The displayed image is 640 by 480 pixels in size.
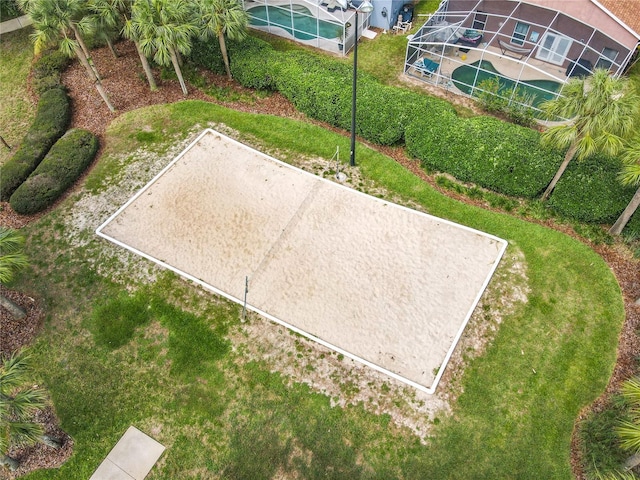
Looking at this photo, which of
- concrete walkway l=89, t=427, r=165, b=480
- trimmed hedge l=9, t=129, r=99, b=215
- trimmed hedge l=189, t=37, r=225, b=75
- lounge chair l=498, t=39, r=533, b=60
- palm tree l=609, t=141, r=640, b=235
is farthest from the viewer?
trimmed hedge l=189, t=37, r=225, b=75

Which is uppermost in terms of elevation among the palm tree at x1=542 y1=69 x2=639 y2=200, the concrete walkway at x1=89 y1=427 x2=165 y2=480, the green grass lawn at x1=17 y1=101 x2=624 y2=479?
the palm tree at x1=542 y1=69 x2=639 y2=200

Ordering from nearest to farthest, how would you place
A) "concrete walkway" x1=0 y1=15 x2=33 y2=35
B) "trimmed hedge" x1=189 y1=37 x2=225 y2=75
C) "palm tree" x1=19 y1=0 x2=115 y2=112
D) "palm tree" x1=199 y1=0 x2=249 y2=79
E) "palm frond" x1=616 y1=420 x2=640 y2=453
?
1. "palm frond" x1=616 y1=420 x2=640 y2=453
2. "palm tree" x1=19 y1=0 x2=115 y2=112
3. "palm tree" x1=199 y1=0 x2=249 y2=79
4. "trimmed hedge" x1=189 y1=37 x2=225 y2=75
5. "concrete walkway" x1=0 y1=15 x2=33 y2=35

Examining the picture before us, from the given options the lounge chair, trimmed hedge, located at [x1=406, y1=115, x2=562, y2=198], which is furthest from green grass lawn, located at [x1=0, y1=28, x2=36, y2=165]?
the lounge chair

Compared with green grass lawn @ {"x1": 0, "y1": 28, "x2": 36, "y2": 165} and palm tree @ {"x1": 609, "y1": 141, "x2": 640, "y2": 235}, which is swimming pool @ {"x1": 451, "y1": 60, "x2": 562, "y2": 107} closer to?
palm tree @ {"x1": 609, "y1": 141, "x2": 640, "y2": 235}

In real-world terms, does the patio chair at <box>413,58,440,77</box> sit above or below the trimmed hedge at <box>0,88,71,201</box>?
above

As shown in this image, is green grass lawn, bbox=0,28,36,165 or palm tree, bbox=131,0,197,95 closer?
palm tree, bbox=131,0,197,95

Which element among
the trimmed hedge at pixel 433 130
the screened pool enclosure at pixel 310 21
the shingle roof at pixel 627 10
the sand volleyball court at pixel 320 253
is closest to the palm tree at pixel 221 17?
the trimmed hedge at pixel 433 130
